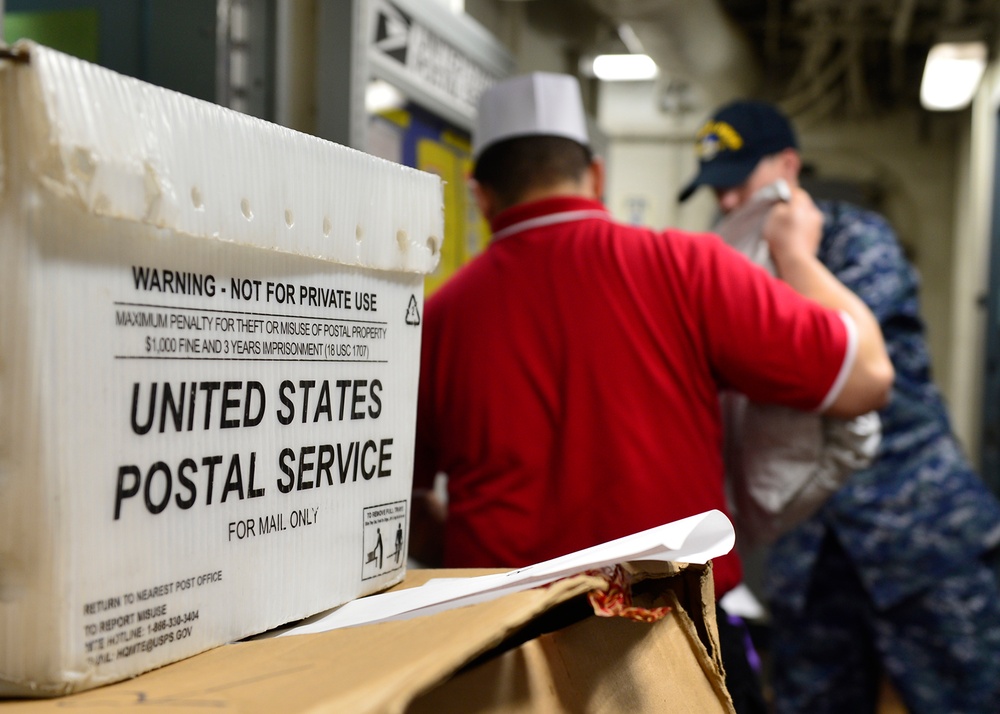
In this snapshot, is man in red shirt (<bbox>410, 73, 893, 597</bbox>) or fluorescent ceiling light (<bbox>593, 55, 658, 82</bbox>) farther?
fluorescent ceiling light (<bbox>593, 55, 658, 82</bbox>)

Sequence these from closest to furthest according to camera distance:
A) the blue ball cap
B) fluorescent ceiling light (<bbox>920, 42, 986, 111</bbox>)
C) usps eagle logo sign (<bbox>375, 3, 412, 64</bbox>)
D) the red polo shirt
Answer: the red polo shirt
usps eagle logo sign (<bbox>375, 3, 412, 64</bbox>)
the blue ball cap
fluorescent ceiling light (<bbox>920, 42, 986, 111</bbox>)

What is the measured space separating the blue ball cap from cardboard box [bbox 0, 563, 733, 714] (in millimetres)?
1561

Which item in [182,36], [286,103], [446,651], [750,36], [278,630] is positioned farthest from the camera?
[750,36]

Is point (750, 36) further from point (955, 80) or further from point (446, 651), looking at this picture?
point (446, 651)

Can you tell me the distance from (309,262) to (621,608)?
1.00ft

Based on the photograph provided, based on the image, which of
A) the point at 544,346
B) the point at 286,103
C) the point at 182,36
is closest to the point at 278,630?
the point at 544,346

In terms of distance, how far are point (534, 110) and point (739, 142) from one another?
0.73 meters

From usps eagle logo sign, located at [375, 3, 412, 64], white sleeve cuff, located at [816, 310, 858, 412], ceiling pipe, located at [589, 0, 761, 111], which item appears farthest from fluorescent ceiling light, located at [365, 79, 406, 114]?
ceiling pipe, located at [589, 0, 761, 111]

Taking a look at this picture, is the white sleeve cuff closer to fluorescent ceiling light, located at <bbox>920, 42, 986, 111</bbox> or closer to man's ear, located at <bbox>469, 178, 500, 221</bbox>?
man's ear, located at <bbox>469, 178, 500, 221</bbox>

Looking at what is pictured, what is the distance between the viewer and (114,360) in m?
0.47

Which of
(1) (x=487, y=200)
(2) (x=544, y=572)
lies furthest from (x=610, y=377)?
(2) (x=544, y=572)

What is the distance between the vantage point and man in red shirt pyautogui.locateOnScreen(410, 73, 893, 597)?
122 centimetres

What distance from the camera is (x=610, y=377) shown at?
4.06ft

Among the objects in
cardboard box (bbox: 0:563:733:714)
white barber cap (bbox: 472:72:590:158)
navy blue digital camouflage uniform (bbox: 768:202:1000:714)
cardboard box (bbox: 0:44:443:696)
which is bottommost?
navy blue digital camouflage uniform (bbox: 768:202:1000:714)
